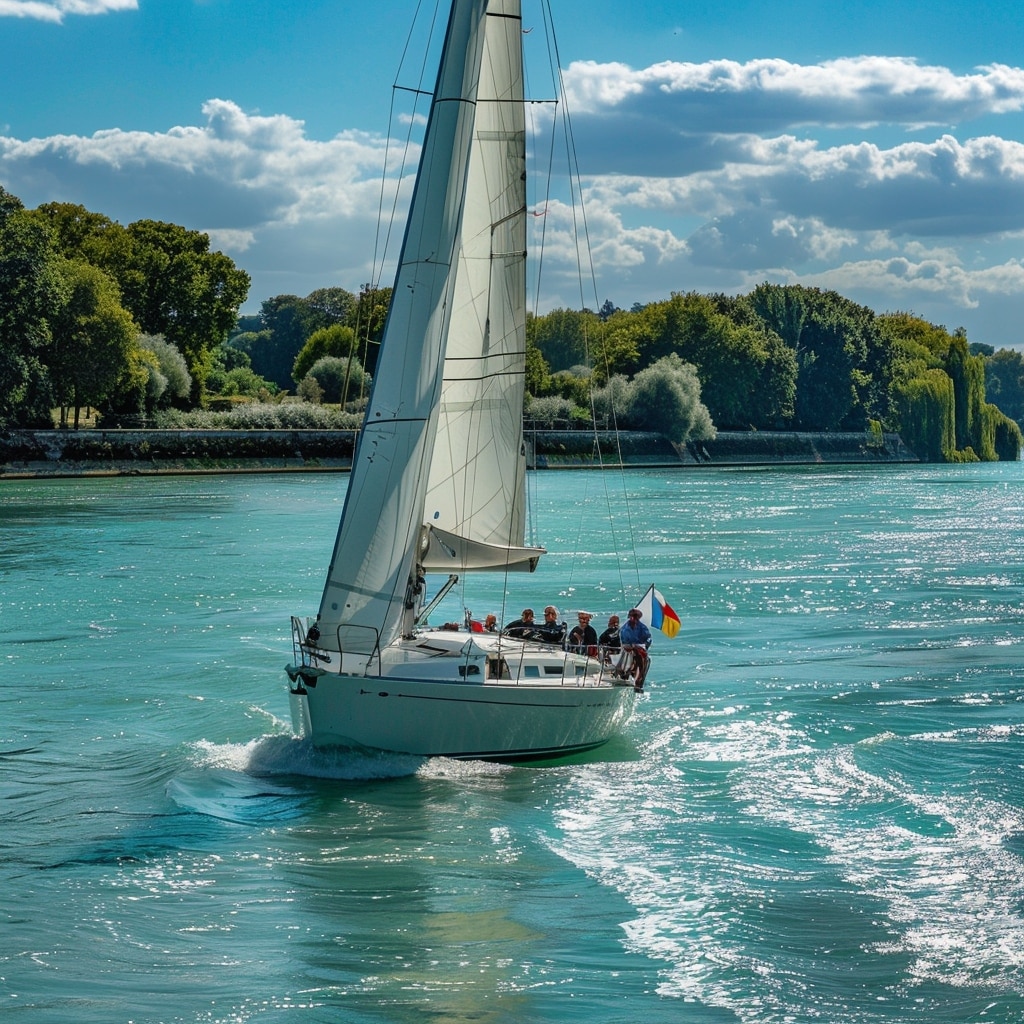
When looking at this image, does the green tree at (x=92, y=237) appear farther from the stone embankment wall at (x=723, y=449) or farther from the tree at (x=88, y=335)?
the stone embankment wall at (x=723, y=449)

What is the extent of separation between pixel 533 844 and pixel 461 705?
2.16 meters

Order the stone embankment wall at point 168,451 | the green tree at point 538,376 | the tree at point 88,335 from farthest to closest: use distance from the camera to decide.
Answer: the green tree at point 538,376 < the tree at point 88,335 < the stone embankment wall at point 168,451

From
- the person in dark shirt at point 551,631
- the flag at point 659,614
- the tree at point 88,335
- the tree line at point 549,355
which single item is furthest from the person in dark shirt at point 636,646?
the tree at point 88,335

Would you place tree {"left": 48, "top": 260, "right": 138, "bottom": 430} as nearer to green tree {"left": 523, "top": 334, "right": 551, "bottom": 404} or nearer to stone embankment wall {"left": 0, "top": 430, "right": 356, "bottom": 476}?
stone embankment wall {"left": 0, "top": 430, "right": 356, "bottom": 476}

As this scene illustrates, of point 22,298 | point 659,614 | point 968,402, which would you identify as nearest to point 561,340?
point 968,402

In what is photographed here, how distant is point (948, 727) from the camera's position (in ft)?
75.4

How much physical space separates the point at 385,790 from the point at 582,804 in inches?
91.0

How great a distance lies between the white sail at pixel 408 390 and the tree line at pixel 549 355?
2055 inches

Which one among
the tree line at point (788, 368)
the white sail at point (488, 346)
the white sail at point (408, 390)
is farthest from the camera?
the tree line at point (788, 368)

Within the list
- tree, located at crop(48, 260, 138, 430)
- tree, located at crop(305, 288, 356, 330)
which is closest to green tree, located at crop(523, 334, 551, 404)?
tree, located at crop(48, 260, 138, 430)

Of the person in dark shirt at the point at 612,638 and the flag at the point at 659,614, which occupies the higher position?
the flag at the point at 659,614

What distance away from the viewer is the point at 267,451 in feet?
319

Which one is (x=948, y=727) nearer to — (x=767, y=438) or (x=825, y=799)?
(x=825, y=799)

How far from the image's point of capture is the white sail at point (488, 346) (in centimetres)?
2075
